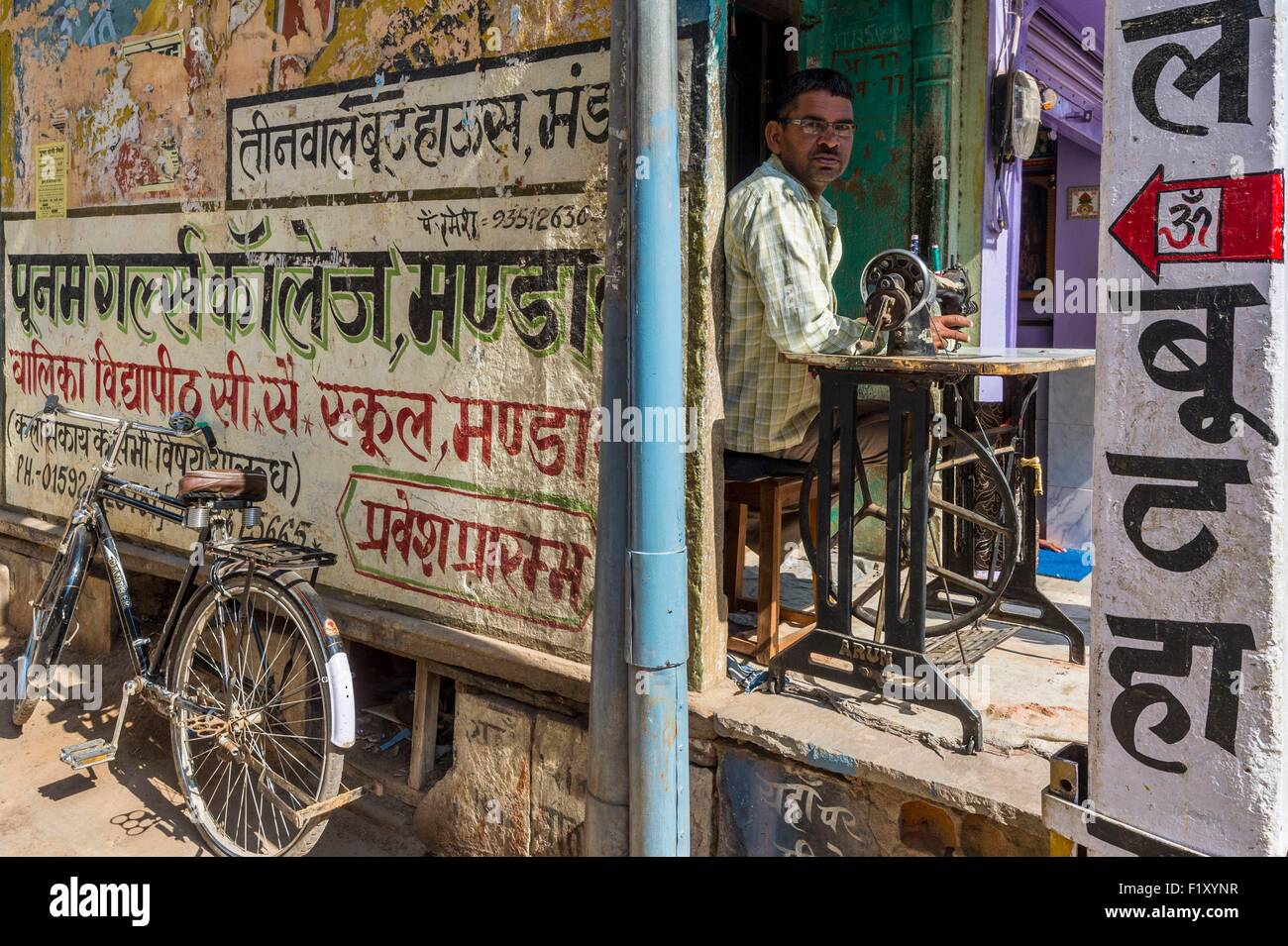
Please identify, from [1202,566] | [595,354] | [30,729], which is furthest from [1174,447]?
[30,729]

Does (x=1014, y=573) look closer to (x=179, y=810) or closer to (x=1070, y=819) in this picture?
(x=1070, y=819)

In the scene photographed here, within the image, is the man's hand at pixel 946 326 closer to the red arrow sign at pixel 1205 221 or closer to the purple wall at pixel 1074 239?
the red arrow sign at pixel 1205 221

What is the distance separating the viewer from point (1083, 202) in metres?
7.71

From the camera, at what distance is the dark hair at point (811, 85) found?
11.9 ft

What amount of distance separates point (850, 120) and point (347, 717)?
8.61ft

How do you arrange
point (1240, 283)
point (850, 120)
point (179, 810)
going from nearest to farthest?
point (1240, 283) → point (850, 120) → point (179, 810)

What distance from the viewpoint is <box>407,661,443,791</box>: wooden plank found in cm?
409

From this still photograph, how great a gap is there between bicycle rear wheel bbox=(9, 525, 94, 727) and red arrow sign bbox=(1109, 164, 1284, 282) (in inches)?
164

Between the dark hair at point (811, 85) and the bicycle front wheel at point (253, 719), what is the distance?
2.35 m

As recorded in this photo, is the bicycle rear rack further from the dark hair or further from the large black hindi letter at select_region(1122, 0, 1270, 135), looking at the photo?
the large black hindi letter at select_region(1122, 0, 1270, 135)

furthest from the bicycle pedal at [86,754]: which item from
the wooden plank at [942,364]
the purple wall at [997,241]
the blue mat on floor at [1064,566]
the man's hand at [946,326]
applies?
the blue mat on floor at [1064,566]

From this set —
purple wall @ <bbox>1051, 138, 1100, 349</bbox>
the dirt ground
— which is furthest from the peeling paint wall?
purple wall @ <bbox>1051, 138, 1100, 349</bbox>

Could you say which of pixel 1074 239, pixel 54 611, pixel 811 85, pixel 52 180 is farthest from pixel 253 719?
pixel 1074 239

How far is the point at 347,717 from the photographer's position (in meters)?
3.40
